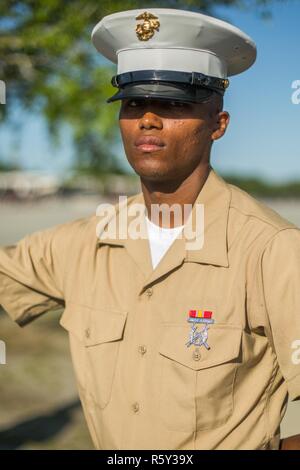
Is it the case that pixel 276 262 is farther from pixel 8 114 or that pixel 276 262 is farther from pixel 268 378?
pixel 8 114

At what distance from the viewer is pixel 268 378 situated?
2.14 metres

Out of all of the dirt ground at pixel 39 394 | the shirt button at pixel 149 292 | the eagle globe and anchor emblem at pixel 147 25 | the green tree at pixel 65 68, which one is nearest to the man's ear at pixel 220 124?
the eagle globe and anchor emblem at pixel 147 25

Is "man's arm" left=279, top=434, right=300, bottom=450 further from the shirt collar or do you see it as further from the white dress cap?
the white dress cap

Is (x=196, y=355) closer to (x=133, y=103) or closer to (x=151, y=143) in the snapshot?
(x=151, y=143)

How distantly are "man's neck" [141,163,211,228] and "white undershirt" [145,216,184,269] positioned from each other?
0.02 metres

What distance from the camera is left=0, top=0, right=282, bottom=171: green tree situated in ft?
→ 16.6

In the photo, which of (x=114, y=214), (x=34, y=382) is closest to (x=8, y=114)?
(x=34, y=382)

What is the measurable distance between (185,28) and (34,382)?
4.48m

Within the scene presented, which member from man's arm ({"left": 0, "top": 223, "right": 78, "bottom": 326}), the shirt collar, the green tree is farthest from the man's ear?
the green tree

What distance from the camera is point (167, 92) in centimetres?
217

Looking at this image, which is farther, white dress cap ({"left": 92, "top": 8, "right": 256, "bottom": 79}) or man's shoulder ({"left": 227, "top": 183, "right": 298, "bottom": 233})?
white dress cap ({"left": 92, "top": 8, "right": 256, "bottom": 79})

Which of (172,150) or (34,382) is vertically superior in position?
(172,150)

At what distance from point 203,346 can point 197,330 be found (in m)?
0.05

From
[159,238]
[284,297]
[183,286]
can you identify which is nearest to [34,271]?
[159,238]
